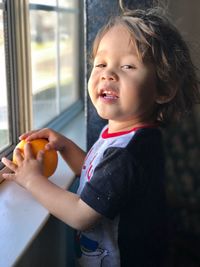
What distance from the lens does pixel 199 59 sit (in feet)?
3.39

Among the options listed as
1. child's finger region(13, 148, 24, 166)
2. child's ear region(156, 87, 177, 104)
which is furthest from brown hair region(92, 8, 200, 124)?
child's finger region(13, 148, 24, 166)

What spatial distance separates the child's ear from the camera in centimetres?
86

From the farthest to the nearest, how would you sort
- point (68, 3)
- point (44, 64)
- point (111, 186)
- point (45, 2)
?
1. point (68, 3)
2. point (44, 64)
3. point (45, 2)
4. point (111, 186)

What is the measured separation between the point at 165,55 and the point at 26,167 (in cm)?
35

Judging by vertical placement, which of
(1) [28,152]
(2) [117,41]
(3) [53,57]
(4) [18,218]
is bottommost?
(4) [18,218]

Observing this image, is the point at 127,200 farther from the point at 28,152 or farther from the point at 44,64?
the point at 44,64

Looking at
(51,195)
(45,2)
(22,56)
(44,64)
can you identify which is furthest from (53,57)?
(51,195)

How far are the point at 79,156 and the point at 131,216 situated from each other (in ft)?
0.89

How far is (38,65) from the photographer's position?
1.47 metres

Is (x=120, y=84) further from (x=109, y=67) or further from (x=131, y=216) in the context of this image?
(x=131, y=216)

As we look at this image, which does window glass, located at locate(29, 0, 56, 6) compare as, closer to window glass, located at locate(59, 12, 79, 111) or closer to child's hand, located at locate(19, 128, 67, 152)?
window glass, located at locate(59, 12, 79, 111)

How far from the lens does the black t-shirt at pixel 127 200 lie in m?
0.76

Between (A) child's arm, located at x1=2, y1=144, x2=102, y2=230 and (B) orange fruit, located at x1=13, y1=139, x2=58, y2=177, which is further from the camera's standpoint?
(B) orange fruit, located at x1=13, y1=139, x2=58, y2=177

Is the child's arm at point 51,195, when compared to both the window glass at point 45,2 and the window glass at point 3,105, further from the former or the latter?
the window glass at point 45,2
